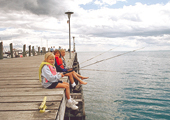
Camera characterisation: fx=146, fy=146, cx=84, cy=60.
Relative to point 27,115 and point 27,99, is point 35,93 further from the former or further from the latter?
point 27,115

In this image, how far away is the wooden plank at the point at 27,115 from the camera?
7.95ft

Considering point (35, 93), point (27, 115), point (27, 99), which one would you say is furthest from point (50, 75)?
point (27, 115)

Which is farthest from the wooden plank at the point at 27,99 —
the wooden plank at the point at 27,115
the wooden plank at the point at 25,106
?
the wooden plank at the point at 27,115

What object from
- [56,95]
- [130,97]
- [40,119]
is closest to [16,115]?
[40,119]

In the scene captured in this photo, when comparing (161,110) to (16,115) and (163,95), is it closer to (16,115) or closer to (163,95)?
(163,95)

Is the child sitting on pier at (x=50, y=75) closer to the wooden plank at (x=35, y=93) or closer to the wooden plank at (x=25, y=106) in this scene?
the wooden plank at (x=35, y=93)

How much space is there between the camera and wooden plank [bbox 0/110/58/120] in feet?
7.95

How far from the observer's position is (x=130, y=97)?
1109 cm

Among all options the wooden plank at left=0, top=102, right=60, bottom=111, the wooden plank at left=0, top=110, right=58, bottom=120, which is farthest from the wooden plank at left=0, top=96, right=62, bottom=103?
the wooden plank at left=0, top=110, right=58, bottom=120

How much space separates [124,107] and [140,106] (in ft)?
3.44

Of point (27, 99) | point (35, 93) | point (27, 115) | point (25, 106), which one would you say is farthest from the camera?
point (35, 93)

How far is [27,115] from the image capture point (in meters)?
2.51

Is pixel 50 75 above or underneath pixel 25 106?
above

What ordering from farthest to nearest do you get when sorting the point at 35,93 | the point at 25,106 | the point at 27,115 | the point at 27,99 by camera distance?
the point at 35,93 < the point at 27,99 < the point at 25,106 < the point at 27,115
